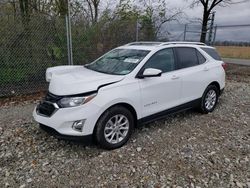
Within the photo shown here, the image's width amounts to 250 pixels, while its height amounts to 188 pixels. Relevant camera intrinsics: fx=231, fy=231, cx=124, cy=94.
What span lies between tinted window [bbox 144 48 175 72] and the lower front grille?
5.32 feet

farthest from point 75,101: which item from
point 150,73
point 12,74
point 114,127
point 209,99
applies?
point 12,74

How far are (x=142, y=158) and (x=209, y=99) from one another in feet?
8.44

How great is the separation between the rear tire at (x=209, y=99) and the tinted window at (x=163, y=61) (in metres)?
1.22

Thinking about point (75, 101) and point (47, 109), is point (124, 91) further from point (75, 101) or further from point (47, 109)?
point (47, 109)

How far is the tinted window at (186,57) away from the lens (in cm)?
446

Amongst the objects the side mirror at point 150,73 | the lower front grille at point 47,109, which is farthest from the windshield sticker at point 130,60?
the lower front grille at point 47,109

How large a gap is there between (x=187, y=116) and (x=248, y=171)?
6.54 feet

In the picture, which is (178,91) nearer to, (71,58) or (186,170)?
(186,170)

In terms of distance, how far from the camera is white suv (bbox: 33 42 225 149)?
322 centimetres

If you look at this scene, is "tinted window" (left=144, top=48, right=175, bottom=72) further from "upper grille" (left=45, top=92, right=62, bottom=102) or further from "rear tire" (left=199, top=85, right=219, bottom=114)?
"upper grille" (left=45, top=92, right=62, bottom=102)

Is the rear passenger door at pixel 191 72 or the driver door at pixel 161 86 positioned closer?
the driver door at pixel 161 86

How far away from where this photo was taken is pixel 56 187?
8.98 ft

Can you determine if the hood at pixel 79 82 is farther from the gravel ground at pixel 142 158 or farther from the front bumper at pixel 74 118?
the gravel ground at pixel 142 158

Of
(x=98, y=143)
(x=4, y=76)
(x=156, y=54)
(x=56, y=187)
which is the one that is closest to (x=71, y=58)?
(x=4, y=76)
